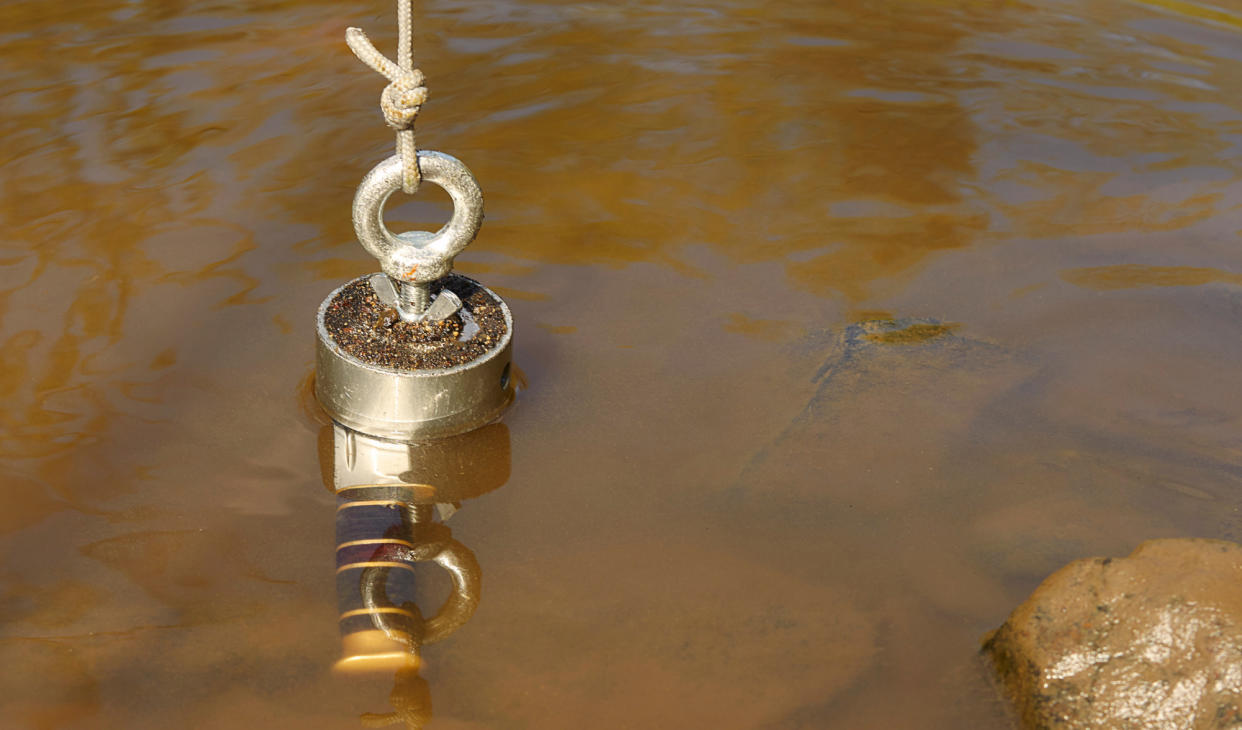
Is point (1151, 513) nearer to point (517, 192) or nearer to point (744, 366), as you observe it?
point (744, 366)

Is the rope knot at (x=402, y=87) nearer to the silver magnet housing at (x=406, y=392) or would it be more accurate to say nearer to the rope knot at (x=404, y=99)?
the rope knot at (x=404, y=99)

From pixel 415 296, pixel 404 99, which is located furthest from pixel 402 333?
pixel 404 99

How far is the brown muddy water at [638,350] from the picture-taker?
2.47 metres

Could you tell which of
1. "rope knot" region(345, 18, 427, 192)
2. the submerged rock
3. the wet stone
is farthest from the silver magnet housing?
the submerged rock

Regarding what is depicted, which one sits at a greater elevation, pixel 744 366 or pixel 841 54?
pixel 841 54

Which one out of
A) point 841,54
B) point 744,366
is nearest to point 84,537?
point 744,366

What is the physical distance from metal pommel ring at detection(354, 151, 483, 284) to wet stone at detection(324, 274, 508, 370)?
0.50 feet

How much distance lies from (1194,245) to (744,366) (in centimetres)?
213

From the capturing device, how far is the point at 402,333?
3.07 m

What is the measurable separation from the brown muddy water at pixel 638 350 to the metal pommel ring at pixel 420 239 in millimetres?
548

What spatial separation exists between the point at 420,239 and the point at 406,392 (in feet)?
1.52

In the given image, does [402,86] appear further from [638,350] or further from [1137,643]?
[1137,643]

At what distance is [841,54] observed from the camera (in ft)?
19.6

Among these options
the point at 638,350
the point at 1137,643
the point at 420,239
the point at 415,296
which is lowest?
the point at 638,350
